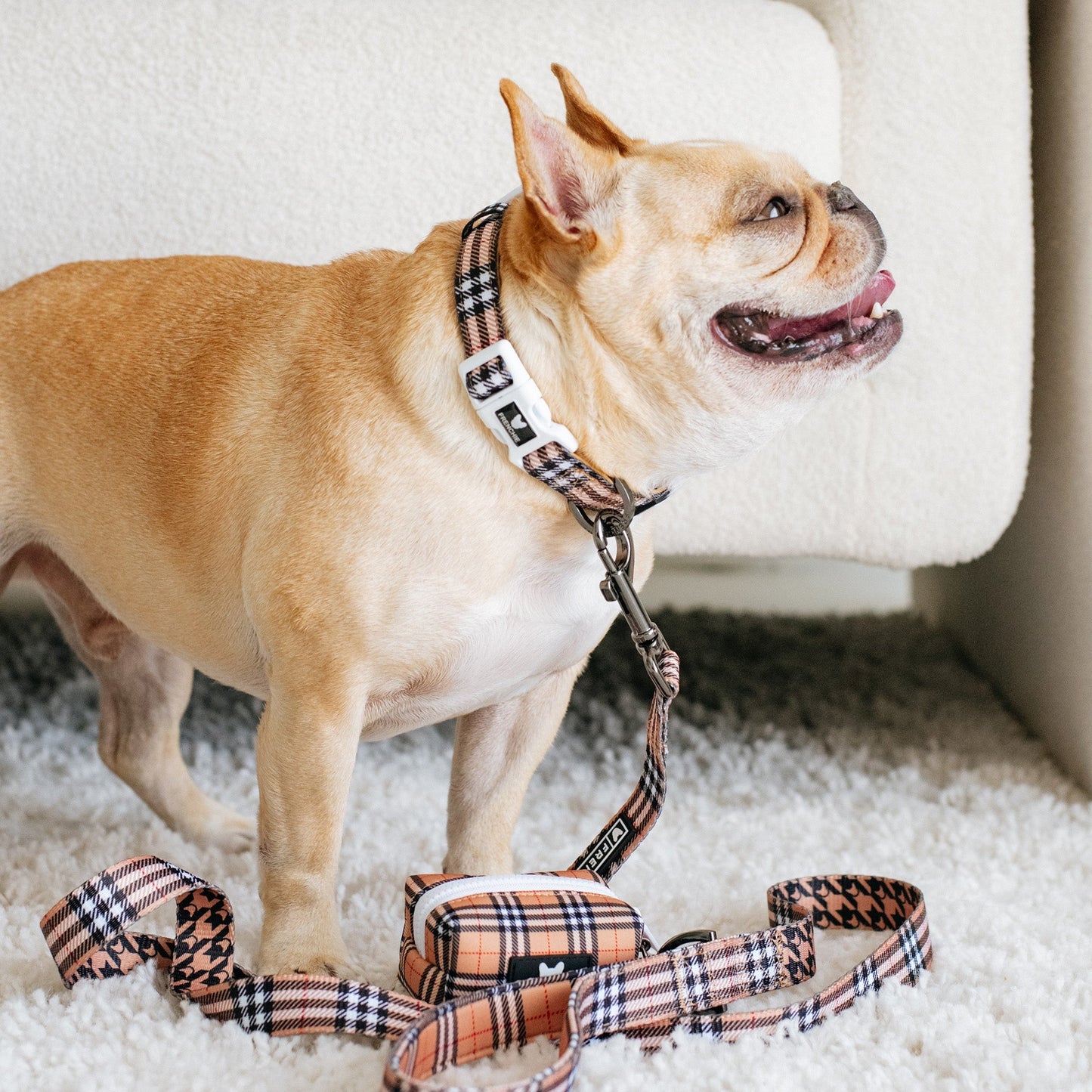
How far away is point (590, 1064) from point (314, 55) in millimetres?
943

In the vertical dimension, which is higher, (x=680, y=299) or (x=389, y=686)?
(x=680, y=299)

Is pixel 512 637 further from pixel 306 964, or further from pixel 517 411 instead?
pixel 306 964

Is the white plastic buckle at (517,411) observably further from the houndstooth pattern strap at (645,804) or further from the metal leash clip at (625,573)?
the houndstooth pattern strap at (645,804)

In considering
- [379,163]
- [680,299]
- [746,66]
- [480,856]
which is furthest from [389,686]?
[746,66]

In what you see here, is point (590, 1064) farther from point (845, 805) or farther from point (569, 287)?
point (845, 805)

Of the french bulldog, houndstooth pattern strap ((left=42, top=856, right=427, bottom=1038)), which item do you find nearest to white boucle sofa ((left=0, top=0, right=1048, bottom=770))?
the french bulldog

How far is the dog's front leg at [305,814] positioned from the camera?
2.85 ft

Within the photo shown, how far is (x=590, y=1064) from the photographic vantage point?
73 centimetres

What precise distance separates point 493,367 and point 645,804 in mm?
328

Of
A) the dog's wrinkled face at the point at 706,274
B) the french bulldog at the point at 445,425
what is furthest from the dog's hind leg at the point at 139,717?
the dog's wrinkled face at the point at 706,274

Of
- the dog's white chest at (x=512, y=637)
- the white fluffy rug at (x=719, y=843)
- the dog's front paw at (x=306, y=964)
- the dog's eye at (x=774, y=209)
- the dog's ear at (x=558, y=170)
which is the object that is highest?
the dog's ear at (x=558, y=170)

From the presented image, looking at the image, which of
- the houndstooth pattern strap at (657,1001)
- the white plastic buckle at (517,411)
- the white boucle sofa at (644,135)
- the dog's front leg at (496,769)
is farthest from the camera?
the white boucle sofa at (644,135)

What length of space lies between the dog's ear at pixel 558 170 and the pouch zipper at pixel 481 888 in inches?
16.7

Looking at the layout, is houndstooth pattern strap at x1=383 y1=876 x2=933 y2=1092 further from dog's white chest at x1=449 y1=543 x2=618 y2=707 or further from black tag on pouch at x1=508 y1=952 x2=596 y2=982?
dog's white chest at x1=449 y1=543 x2=618 y2=707
